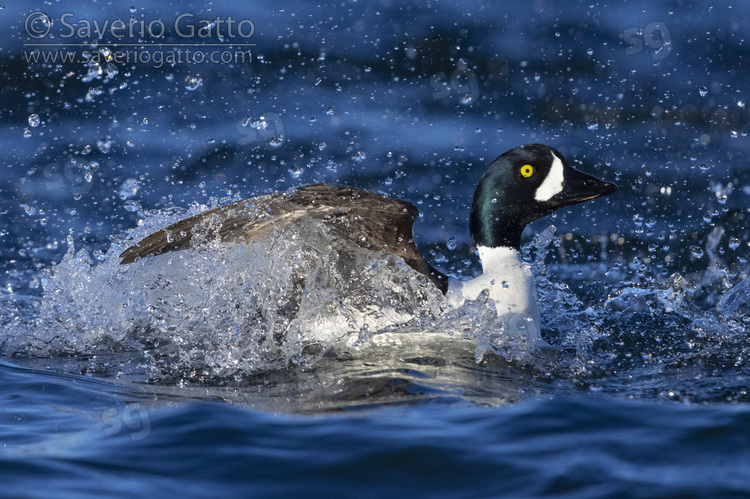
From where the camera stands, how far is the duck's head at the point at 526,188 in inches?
185

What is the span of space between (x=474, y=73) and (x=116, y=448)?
22.6 ft

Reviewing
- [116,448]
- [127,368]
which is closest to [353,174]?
[127,368]

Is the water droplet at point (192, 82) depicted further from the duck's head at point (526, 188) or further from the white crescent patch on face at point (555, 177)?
the white crescent patch on face at point (555, 177)

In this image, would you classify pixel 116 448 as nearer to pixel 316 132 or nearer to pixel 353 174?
pixel 353 174

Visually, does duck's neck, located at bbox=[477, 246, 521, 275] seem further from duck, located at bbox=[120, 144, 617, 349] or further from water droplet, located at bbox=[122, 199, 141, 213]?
water droplet, located at bbox=[122, 199, 141, 213]

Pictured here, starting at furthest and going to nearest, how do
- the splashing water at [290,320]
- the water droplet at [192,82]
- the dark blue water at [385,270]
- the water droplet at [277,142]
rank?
the water droplet at [192,82]
the water droplet at [277,142]
the splashing water at [290,320]
the dark blue water at [385,270]

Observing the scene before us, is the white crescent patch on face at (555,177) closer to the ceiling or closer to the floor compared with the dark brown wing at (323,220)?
closer to the ceiling

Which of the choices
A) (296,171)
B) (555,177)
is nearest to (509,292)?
(555,177)

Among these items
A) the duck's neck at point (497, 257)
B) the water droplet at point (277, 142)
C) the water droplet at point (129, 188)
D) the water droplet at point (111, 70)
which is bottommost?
the duck's neck at point (497, 257)

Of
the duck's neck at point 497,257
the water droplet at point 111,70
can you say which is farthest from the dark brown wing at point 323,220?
the water droplet at point 111,70

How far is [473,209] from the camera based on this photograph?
16.1 feet

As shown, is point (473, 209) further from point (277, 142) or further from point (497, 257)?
point (277, 142)

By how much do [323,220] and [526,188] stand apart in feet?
3.98

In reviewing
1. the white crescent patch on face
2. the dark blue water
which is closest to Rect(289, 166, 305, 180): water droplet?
the dark blue water
